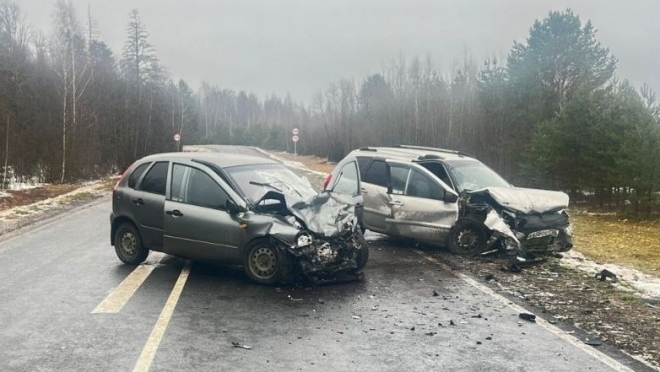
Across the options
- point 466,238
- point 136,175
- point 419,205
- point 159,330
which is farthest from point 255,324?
point 466,238

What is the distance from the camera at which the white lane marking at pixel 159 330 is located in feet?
15.9

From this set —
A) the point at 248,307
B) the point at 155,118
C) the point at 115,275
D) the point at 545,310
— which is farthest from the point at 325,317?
the point at 155,118

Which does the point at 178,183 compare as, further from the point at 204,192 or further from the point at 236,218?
the point at 236,218

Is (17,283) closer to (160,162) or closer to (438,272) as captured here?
(160,162)

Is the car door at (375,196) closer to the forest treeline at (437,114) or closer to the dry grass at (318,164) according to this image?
the forest treeline at (437,114)

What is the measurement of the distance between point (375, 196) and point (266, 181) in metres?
3.05

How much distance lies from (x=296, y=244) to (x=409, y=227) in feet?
11.7

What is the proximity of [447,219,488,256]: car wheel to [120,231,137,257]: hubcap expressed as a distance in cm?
542

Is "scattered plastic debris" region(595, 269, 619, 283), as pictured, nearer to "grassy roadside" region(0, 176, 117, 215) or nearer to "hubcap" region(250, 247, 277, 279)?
"hubcap" region(250, 247, 277, 279)

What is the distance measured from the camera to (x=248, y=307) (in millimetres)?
6719

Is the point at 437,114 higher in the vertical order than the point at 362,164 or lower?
higher

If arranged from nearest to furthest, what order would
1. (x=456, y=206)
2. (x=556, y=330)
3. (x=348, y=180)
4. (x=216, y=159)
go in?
(x=556, y=330), (x=216, y=159), (x=456, y=206), (x=348, y=180)

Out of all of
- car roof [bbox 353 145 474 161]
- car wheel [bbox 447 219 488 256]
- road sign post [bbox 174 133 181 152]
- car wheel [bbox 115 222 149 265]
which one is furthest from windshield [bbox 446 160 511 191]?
road sign post [bbox 174 133 181 152]

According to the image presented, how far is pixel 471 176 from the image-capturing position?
1108 cm
